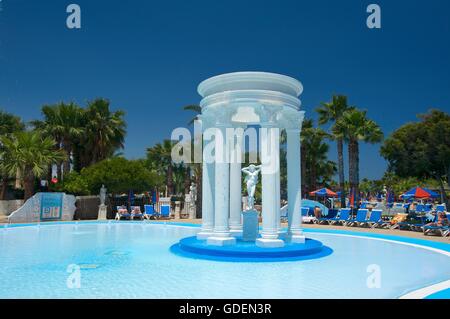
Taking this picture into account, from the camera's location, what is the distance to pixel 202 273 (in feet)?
30.9

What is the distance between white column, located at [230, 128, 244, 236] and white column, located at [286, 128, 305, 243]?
2.26 m

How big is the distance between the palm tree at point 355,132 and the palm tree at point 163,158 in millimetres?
26802

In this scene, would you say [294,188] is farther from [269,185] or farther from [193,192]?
[193,192]

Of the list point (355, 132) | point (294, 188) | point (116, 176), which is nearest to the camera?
point (294, 188)

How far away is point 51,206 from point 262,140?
21.4 meters

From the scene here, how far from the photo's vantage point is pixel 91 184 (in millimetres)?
31516

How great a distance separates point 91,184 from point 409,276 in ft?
91.9

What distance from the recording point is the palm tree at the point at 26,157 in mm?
27297

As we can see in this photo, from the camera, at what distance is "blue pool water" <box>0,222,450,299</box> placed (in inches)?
295

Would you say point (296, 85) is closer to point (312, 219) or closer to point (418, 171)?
point (312, 219)

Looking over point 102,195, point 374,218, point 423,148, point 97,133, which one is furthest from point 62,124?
point 423,148

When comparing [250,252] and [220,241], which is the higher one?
[220,241]
